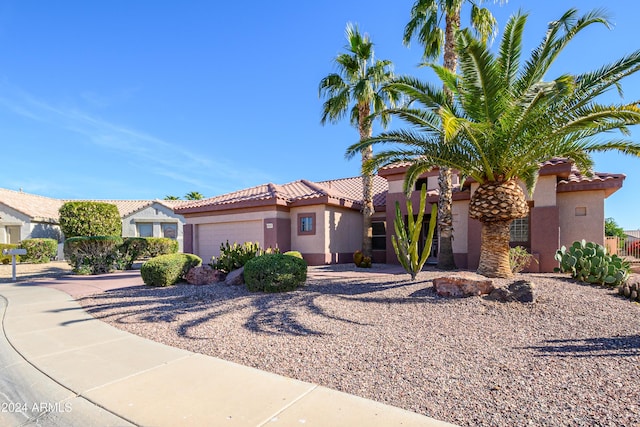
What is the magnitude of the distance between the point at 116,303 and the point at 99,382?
16.3 feet

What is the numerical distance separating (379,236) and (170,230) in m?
22.1

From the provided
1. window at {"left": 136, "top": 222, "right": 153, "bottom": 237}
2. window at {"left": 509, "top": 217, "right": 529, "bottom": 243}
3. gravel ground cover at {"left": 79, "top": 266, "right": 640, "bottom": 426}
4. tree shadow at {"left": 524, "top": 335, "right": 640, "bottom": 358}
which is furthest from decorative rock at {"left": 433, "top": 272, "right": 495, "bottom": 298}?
window at {"left": 136, "top": 222, "right": 153, "bottom": 237}

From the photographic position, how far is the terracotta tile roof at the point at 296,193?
17.5 m

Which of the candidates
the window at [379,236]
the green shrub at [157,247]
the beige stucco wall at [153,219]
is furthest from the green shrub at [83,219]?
the window at [379,236]

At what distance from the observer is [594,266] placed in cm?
935

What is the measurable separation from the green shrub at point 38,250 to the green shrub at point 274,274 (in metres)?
20.3

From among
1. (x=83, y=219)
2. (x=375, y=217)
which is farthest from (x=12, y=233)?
(x=375, y=217)

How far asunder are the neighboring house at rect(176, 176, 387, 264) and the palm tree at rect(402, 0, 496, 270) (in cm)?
525

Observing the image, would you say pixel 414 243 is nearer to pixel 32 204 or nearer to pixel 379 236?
pixel 379 236

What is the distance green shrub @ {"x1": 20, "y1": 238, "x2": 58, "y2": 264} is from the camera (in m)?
21.6

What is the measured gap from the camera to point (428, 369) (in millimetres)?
4293

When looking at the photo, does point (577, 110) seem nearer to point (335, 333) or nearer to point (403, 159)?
point (403, 159)

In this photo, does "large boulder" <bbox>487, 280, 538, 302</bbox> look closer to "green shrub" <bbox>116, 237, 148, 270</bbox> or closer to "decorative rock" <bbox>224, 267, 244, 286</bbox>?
"decorative rock" <bbox>224, 267, 244, 286</bbox>

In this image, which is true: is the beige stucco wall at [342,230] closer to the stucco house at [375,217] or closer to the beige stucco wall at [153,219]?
the stucco house at [375,217]
